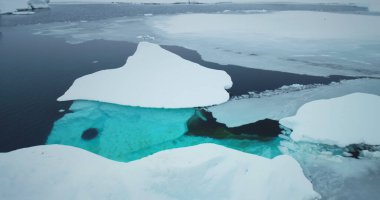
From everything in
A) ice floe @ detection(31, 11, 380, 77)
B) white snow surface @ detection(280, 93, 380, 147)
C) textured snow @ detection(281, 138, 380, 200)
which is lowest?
textured snow @ detection(281, 138, 380, 200)

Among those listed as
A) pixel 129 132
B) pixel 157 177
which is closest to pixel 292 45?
pixel 129 132

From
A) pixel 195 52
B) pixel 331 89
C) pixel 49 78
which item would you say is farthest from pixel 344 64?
pixel 49 78

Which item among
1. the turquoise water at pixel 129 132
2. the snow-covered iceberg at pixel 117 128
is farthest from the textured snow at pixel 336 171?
the snow-covered iceberg at pixel 117 128

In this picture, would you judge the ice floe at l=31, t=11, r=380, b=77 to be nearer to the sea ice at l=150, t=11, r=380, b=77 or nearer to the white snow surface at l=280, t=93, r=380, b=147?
the sea ice at l=150, t=11, r=380, b=77

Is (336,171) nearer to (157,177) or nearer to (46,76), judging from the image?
(157,177)

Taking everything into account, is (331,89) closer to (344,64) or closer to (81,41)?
(344,64)

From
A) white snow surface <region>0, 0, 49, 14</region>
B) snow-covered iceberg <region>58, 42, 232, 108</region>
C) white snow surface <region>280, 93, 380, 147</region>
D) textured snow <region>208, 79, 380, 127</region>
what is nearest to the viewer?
white snow surface <region>280, 93, 380, 147</region>

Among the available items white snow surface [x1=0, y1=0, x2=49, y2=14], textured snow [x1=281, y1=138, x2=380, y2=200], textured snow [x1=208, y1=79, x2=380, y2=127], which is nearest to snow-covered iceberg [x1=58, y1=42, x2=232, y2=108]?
textured snow [x1=208, y1=79, x2=380, y2=127]
